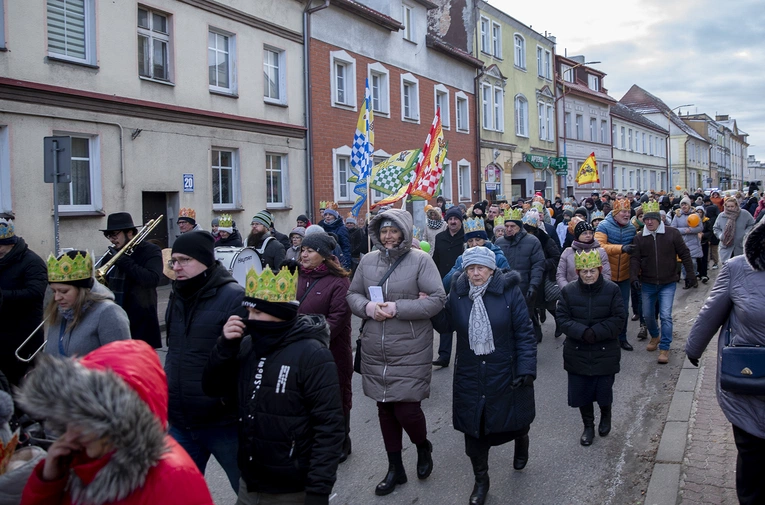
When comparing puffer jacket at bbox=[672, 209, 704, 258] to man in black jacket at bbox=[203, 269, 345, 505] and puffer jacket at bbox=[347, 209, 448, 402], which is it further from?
man in black jacket at bbox=[203, 269, 345, 505]

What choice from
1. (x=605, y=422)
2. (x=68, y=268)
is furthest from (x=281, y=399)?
(x=605, y=422)

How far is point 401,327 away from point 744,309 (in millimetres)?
2249

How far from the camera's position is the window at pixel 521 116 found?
36.1 metres

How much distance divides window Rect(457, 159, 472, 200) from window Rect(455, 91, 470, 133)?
157 cm

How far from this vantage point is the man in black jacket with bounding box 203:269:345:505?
123 inches

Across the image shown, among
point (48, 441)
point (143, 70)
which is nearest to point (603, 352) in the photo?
point (48, 441)

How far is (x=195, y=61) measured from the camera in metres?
16.2

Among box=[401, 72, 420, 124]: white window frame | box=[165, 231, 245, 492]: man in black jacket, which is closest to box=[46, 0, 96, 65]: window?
box=[165, 231, 245, 492]: man in black jacket

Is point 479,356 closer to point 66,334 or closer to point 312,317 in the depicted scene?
point 312,317

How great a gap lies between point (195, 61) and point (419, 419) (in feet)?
44.4

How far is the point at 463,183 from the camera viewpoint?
30781 mm

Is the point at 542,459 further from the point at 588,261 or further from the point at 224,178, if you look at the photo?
the point at 224,178

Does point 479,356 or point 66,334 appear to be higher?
point 66,334

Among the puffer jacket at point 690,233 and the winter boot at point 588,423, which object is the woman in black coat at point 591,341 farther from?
the puffer jacket at point 690,233
